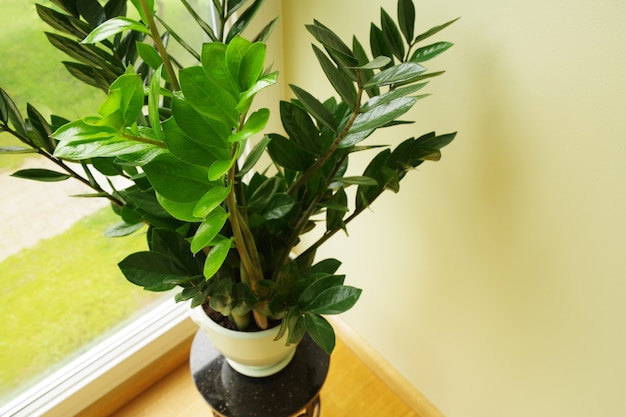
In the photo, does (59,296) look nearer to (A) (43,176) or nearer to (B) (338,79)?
(A) (43,176)

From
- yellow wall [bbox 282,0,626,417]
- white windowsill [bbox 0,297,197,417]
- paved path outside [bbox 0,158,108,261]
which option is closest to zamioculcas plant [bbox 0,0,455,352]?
yellow wall [bbox 282,0,626,417]

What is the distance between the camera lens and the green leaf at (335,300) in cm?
57

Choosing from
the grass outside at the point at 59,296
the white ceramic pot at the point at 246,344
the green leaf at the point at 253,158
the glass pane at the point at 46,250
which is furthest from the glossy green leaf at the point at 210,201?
the grass outside at the point at 59,296

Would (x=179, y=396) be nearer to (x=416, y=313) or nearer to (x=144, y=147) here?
(x=416, y=313)

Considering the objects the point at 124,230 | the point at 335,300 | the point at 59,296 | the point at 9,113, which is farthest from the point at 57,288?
the point at 335,300

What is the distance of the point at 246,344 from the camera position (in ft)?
2.30

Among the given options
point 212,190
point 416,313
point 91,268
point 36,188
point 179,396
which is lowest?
point 179,396

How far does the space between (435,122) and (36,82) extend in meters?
0.59

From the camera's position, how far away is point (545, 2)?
565mm

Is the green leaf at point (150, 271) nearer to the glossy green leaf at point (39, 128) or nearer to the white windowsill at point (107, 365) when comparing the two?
the glossy green leaf at point (39, 128)

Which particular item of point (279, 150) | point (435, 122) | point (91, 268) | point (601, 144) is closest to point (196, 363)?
point (91, 268)

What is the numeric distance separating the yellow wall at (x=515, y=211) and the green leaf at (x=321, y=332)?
310mm

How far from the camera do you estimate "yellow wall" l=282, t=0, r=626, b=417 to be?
578mm

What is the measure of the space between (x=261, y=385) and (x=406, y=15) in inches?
22.8
